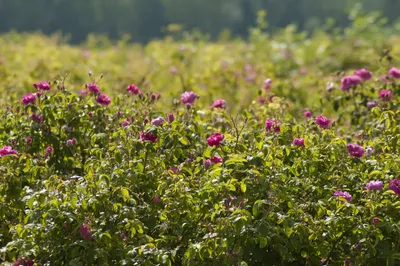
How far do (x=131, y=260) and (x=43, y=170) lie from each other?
2.84 ft

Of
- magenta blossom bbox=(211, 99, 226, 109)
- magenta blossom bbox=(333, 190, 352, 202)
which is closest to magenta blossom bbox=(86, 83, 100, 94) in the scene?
magenta blossom bbox=(211, 99, 226, 109)

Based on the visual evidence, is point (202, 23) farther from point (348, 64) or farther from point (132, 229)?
point (132, 229)

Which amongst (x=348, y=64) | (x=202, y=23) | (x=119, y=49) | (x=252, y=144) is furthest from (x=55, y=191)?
(x=202, y=23)

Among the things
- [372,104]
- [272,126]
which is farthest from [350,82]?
[272,126]

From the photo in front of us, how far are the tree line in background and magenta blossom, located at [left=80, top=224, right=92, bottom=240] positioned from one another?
1691 centimetres

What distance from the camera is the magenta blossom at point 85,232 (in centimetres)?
284

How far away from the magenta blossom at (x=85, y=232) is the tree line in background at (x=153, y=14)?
55.5 feet

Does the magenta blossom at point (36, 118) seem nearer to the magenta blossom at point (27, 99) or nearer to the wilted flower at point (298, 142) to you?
the magenta blossom at point (27, 99)

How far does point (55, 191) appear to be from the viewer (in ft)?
9.76

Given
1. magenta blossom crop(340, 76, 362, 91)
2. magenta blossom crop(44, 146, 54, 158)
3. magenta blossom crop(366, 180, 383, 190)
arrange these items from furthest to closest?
magenta blossom crop(340, 76, 362, 91) → magenta blossom crop(44, 146, 54, 158) → magenta blossom crop(366, 180, 383, 190)

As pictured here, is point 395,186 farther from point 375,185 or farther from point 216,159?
point 216,159

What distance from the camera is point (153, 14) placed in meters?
19.9

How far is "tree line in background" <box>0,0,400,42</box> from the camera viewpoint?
64.6 feet

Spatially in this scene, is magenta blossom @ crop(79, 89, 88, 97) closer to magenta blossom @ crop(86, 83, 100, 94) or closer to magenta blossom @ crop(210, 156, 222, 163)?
magenta blossom @ crop(86, 83, 100, 94)
